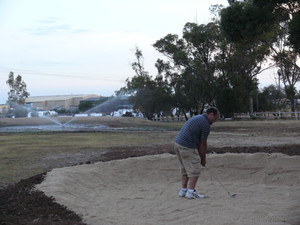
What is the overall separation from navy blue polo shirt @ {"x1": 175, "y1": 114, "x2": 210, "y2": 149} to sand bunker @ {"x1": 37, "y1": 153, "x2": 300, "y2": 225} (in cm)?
106

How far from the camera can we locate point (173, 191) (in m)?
8.10

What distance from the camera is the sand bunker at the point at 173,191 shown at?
19.0ft

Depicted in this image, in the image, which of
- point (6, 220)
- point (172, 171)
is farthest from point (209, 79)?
point (6, 220)

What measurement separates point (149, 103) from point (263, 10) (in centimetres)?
4015

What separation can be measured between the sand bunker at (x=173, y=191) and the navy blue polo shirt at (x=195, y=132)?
1062 millimetres

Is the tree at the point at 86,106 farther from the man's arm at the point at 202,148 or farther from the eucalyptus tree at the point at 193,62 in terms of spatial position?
the man's arm at the point at 202,148

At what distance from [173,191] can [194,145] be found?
1.46 meters

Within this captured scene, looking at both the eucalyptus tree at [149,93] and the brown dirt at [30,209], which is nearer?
the brown dirt at [30,209]

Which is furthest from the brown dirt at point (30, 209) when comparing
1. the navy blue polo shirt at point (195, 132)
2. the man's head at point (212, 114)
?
the man's head at point (212, 114)

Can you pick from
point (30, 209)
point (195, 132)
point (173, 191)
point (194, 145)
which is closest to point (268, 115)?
point (173, 191)

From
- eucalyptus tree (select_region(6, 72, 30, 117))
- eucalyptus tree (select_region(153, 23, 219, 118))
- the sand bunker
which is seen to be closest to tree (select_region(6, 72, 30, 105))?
eucalyptus tree (select_region(6, 72, 30, 117))

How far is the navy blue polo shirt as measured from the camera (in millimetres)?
6960

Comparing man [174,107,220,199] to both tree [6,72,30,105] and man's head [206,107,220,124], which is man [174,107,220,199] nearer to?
man's head [206,107,220,124]

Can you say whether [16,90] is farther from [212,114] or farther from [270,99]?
[212,114]
